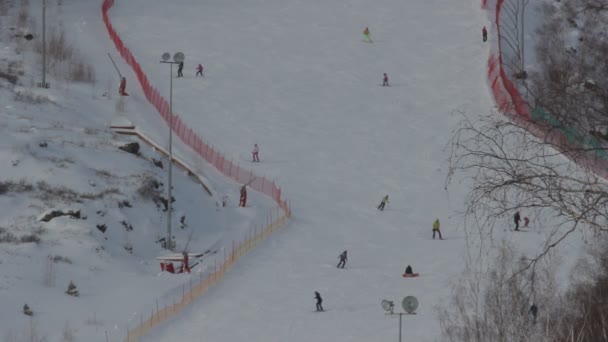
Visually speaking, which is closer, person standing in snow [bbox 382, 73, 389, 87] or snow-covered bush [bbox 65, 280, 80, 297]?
snow-covered bush [bbox 65, 280, 80, 297]

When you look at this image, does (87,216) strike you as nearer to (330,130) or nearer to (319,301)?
(319,301)

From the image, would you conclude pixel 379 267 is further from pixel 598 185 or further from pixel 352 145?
pixel 598 185

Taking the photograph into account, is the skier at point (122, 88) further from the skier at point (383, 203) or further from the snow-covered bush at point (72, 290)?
the snow-covered bush at point (72, 290)

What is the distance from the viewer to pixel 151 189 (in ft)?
155

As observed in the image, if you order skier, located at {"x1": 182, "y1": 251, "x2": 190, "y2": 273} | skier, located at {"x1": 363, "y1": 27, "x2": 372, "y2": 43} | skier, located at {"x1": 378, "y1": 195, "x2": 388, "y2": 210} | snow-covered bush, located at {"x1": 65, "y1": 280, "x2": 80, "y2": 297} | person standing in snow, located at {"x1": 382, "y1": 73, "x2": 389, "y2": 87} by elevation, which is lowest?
snow-covered bush, located at {"x1": 65, "y1": 280, "x2": 80, "y2": 297}

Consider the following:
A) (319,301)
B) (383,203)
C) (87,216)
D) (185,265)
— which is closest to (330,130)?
(383,203)

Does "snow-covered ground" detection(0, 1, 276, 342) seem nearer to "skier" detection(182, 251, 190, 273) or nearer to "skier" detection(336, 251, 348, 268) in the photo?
"skier" detection(182, 251, 190, 273)

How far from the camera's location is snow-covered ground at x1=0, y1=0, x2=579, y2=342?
117 feet

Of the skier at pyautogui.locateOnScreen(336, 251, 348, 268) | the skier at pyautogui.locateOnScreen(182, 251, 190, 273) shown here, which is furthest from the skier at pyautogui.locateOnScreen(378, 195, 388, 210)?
the skier at pyautogui.locateOnScreen(182, 251, 190, 273)

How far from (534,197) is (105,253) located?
35491 millimetres

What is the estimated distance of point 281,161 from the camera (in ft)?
174

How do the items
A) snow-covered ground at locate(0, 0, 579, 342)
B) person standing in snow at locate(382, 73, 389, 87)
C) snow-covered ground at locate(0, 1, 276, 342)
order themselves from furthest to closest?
person standing in snow at locate(382, 73, 389, 87), snow-covered ground at locate(0, 0, 579, 342), snow-covered ground at locate(0, 1, 276, 342)

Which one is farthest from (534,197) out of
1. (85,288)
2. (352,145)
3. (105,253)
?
(352,145)

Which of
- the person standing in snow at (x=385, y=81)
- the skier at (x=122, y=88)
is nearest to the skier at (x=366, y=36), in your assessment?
the person standing in snow at (x=385, y=81)
